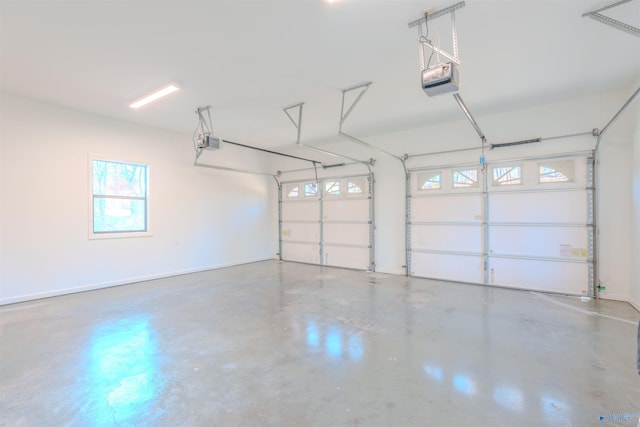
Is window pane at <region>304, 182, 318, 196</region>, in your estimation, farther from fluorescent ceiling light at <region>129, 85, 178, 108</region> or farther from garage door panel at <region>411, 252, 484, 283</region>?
fluorescent ceiling light at <region>129, 85, 178, 108</region>

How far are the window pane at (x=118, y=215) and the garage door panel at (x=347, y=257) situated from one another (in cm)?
414

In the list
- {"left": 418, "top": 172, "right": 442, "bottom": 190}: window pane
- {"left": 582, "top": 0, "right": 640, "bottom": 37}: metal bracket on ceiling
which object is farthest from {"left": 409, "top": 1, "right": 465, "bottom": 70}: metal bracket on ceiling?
{"left": 418, "top": 172, "right": 442, "bottom": 190}: window pane

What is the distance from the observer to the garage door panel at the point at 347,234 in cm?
659

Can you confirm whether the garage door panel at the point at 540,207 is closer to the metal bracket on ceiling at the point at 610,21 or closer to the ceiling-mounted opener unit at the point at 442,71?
the metal bracket on ceiling at the point at 610,21

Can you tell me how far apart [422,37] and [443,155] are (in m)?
3.44

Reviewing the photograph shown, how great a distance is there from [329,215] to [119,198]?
14.6ft

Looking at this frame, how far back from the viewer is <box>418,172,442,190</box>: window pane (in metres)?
5.61

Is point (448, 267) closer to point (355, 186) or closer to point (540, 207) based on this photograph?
point (540, 207)

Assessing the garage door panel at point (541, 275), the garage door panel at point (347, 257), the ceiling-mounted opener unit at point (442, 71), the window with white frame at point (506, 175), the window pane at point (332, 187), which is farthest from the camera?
the window pane at point (332, 187)

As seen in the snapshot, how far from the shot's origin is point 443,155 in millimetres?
5516

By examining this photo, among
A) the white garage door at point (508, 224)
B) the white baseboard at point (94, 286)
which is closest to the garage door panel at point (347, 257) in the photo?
the white garage door at point (508, 224)

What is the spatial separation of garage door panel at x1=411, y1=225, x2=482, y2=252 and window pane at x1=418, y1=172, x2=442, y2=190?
0.81 meters

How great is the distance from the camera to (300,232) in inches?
304

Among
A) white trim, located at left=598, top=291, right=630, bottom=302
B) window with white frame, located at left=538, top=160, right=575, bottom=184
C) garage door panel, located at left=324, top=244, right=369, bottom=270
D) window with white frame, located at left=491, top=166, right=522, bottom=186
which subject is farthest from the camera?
garage door panel, located at left=324, top=244, right=369, bottom=270
